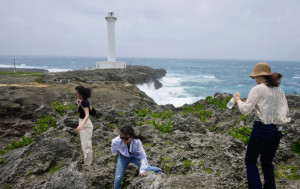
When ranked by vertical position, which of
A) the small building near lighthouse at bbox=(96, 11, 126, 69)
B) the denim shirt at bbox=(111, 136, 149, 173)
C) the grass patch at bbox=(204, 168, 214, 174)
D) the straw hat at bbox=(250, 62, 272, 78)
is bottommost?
the grass patch at bbox=(204, 168, 214, 174)

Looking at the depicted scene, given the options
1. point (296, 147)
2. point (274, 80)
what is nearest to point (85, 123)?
point (274, 80)

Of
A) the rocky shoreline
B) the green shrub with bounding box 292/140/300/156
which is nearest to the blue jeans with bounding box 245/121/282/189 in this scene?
the rocky shoreline

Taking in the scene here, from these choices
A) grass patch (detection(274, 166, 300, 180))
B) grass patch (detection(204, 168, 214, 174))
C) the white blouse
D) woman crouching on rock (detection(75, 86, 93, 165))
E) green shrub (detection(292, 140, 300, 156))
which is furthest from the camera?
green shrub (detection(292, 140, 300, 156))

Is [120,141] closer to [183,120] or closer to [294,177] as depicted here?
[294,177]

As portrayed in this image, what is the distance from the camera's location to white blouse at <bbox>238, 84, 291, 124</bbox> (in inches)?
143

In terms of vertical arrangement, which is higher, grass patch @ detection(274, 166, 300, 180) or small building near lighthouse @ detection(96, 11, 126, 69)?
small building near lighthouse @ detection(96, 11, 126, 69)

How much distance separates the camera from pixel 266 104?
367cm

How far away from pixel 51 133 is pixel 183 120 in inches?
219

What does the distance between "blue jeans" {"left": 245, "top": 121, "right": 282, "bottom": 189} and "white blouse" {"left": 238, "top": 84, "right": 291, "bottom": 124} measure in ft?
0.47

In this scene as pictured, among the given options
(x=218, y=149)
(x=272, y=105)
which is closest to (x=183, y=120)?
(x=218, y=149)

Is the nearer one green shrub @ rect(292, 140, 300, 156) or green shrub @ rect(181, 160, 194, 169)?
green shrub @ rect(181, 160, 194, 169)

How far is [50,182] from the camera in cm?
473

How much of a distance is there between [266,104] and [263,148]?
773 millimetres

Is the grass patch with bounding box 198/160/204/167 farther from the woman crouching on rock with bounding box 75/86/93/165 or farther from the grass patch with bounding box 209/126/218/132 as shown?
the grass patch with bounding box 209/126/218/132
